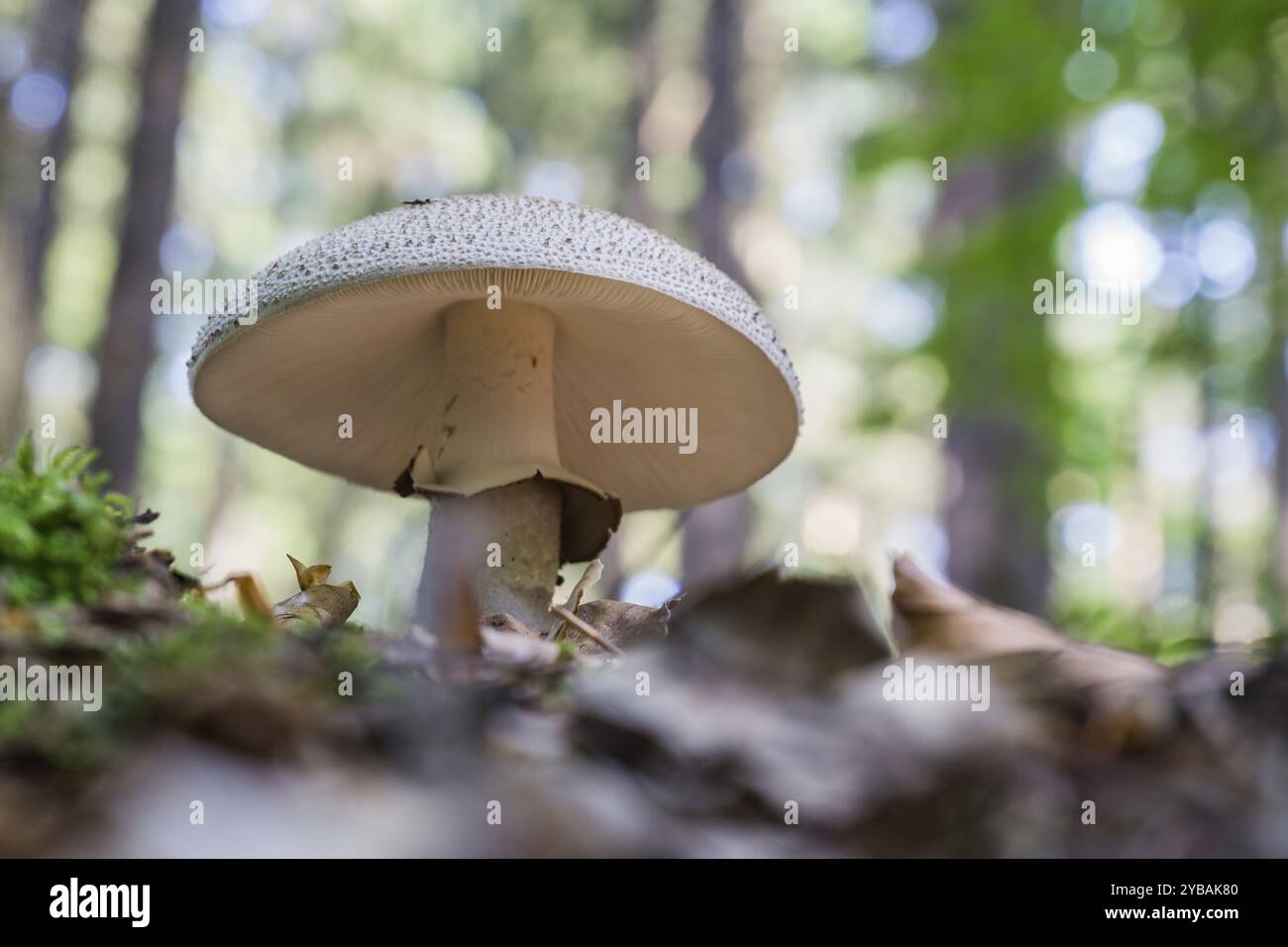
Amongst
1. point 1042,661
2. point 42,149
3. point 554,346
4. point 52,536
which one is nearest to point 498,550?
point 554,346

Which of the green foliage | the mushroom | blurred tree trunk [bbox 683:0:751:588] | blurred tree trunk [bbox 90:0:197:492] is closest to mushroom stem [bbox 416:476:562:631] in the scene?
the mushroom

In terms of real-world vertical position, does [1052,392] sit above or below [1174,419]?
below

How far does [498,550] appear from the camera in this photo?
2.59 metres

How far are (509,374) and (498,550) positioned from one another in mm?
491

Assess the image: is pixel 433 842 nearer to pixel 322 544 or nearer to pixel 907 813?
pixel 907 813

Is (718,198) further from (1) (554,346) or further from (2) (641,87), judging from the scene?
(1) (554,346)

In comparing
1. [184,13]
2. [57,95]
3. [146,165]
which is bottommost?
[146,165]

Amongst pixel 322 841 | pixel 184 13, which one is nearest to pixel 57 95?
pixel 184 13

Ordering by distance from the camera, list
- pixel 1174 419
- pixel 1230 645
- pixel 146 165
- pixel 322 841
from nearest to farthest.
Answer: pixel 322 841 → pixel 1230 645 → pixel 146 165 → pixel 1174 419

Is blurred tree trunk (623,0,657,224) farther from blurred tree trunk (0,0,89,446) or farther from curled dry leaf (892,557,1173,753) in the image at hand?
curled dry leaf (892,557,1173,753)

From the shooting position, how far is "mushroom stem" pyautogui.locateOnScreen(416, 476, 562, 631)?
2551 millimetres

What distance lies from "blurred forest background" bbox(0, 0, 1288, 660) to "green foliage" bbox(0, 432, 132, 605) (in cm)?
39
